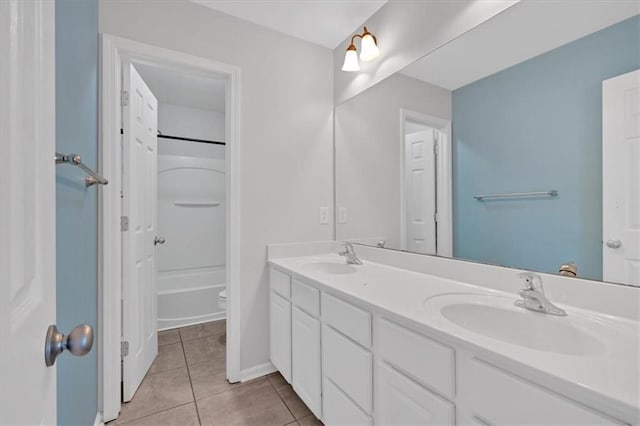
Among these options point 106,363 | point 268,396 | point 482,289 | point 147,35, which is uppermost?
point 147,35

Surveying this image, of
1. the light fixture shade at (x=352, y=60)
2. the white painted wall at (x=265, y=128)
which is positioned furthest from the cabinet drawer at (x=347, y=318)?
the light fixture shade at (x=352, y=60)

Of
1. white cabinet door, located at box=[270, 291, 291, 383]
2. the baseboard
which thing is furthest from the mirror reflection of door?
the baseboard

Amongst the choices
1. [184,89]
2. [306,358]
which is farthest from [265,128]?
[184,89]

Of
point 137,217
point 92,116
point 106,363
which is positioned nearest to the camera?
point 92,116

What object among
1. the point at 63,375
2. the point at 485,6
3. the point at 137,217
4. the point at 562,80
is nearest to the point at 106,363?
the point at 63,375

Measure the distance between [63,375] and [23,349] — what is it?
3.09ft

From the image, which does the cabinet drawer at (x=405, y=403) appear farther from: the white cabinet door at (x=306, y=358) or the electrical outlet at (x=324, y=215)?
the electrical outlet at (x=324, y=215)

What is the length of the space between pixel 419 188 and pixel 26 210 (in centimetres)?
165

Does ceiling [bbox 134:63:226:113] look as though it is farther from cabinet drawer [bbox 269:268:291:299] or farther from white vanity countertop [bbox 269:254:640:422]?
white vanity countertop [bbox 269:254:640:422]

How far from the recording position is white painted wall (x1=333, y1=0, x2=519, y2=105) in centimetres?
134

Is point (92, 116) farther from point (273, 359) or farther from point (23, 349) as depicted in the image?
point (273, 359)

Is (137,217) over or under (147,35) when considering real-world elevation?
under

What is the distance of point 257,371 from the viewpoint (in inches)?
77.6

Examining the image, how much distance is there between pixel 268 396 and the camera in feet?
5.79
